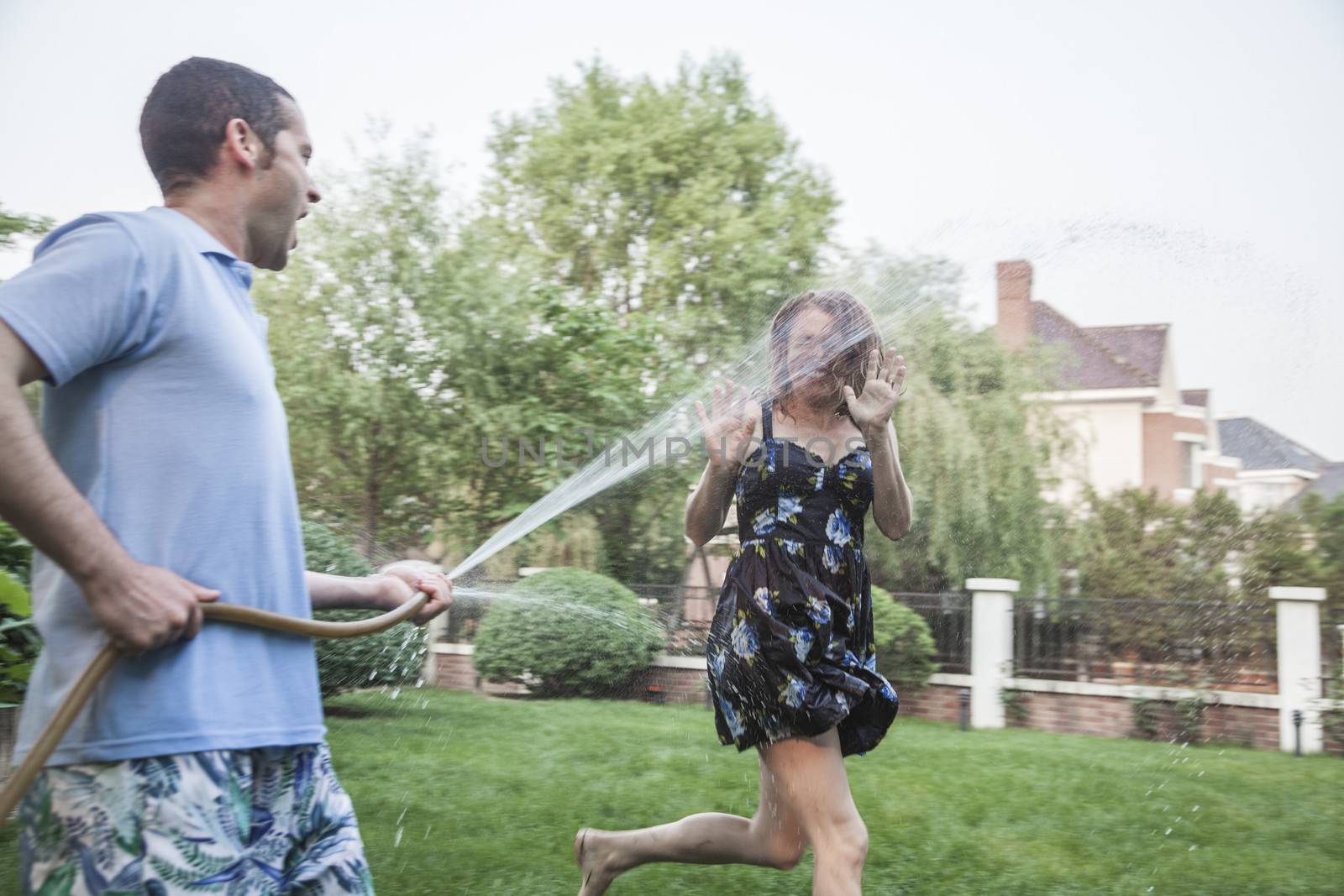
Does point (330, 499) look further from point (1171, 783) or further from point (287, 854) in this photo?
point (287, 854)

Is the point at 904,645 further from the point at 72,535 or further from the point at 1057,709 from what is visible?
the point at 72,535

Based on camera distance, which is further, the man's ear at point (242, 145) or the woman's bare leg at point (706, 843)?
the woman's bare leg at point (706, 843)

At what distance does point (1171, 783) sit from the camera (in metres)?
5.76

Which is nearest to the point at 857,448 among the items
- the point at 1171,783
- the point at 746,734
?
the point at 746,734

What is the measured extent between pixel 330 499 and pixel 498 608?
368 cm

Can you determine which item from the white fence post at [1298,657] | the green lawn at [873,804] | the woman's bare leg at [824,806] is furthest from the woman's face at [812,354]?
the white fence post at [1298,657]

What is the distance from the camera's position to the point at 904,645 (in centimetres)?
959

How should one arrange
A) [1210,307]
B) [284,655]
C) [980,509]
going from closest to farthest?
[284,655] → [1210,307] → [980,509]

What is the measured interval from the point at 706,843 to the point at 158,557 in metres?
1.79

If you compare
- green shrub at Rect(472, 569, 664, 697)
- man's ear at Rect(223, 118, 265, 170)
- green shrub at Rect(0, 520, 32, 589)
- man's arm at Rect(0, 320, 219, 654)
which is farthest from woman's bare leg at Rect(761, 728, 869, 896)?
green shrub at Rect(472, 569, 664, 697)

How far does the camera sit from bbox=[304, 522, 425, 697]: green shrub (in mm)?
5719

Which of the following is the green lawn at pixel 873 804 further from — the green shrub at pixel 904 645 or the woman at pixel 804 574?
the green shrub at pixel 904 645

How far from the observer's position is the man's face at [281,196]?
4.98 feet

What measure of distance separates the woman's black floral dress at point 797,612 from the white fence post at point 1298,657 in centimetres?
744
